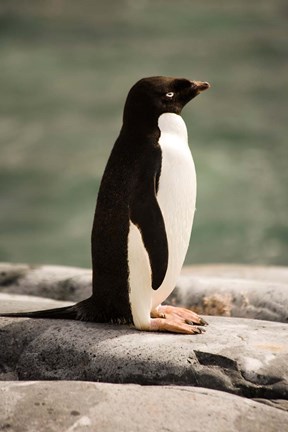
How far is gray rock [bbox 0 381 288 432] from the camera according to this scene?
2900mm

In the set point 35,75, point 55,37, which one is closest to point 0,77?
point 35,75

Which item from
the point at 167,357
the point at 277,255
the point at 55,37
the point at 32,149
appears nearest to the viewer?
the point at 167,357

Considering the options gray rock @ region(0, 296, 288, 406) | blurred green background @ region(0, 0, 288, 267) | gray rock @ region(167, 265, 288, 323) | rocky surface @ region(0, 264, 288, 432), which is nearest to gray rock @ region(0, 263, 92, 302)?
gray rock @ region(167, 265, 288, 323)

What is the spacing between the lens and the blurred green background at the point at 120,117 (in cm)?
1331

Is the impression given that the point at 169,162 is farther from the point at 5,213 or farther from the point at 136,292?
the point at 5,213

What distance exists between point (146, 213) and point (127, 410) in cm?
94

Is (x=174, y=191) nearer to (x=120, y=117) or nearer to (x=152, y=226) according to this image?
(x=152, y=226)

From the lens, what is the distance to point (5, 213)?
13859mm

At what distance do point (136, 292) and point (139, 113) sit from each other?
72cm

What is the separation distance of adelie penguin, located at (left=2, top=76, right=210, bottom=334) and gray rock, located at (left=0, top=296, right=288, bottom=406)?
123 millimetres

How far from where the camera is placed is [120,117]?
1720 cm

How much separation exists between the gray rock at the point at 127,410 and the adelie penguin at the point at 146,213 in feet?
2.03

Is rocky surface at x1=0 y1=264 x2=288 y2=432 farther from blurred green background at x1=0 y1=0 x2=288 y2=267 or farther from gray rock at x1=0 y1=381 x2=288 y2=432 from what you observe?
blurred green background at x1=0 y1=0 x2=288 y2=267

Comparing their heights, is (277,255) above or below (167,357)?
above
